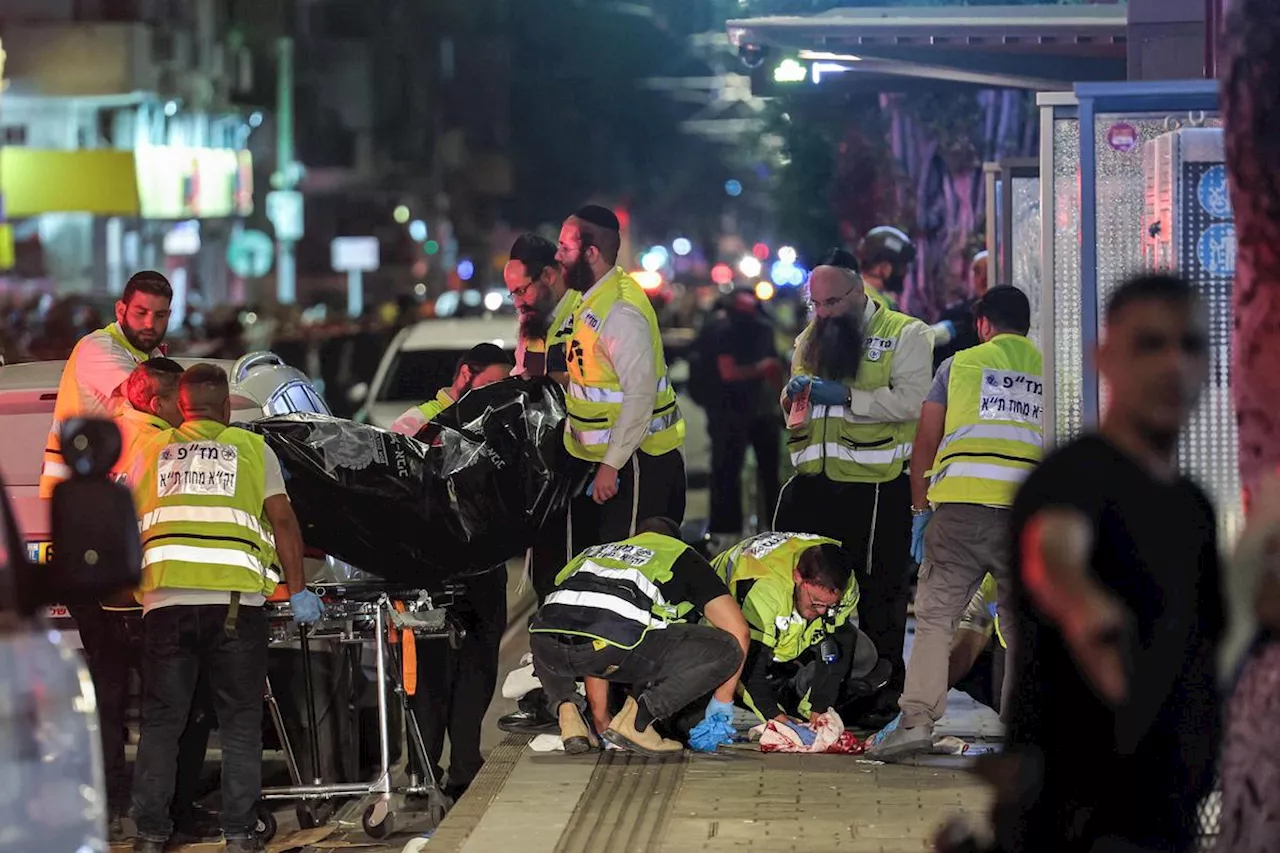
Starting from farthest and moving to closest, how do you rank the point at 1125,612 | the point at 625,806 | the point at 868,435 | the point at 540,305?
the point at 540,305
the point at 868,435
the point at 625,806
the point at 1125,612

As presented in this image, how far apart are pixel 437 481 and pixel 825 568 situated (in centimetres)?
171

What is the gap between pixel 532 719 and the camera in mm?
9508

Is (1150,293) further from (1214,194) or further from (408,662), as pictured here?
(408,662)

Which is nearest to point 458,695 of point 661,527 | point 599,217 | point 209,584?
point 661,527

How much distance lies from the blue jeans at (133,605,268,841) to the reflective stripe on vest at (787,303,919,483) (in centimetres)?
273

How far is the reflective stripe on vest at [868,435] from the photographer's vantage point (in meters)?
A: 9.58

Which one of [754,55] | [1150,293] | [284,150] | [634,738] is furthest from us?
[284,150]

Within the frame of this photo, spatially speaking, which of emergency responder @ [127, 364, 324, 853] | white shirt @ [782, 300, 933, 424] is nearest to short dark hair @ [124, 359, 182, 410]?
emergency responder @ [127, 364, 324, 853]

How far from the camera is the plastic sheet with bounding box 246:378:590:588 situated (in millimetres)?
8977

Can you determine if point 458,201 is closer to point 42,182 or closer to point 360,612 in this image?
point 42,182

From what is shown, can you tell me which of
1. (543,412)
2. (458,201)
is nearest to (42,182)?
(543,412)

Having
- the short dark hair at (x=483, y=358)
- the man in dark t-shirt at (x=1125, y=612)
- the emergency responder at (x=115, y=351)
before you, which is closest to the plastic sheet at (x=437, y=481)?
the short dark hair at (x=483, y=358)

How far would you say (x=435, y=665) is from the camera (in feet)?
30.2

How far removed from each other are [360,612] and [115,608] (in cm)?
104
